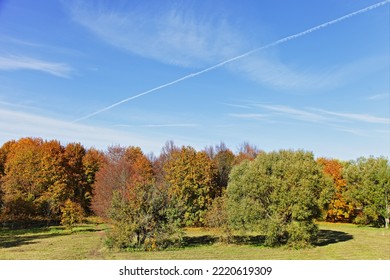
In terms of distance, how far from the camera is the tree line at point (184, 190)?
20562 millimetres

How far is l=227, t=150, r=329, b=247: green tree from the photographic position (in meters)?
20.4

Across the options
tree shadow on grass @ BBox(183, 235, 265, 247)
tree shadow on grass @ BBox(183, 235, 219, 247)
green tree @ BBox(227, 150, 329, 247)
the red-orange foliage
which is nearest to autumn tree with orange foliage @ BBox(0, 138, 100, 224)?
the red-orange foliage

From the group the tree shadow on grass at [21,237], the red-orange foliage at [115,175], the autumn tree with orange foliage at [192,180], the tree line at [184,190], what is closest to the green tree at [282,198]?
the tree line at [184,190]

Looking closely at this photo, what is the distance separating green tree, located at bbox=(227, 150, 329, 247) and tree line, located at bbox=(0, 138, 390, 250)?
0.06m

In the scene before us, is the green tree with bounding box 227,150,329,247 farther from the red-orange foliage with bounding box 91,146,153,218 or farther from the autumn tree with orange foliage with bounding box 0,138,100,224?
the autumn tree with orange foliage with bounding box 0,138,100,224

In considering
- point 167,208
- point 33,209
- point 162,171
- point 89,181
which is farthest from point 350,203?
point 33,209

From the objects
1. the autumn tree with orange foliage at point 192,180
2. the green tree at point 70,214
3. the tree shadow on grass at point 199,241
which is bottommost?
the tree shadow on grass at point 199,241

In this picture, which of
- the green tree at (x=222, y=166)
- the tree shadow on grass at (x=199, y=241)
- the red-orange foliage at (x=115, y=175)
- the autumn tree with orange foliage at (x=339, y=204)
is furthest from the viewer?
the autumn tree with orange foliage at (x=339, y=204)

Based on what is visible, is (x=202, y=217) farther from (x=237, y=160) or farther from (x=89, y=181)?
(x=89, y=181)

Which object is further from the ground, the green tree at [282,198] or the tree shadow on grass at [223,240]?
the green tree at [282,198]

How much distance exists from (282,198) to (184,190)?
1703cm

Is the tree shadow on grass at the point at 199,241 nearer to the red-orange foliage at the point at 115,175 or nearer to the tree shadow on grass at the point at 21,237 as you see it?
the red-orange foliage at the point at 115,175

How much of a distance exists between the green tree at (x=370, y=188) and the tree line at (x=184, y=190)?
0.11 meters

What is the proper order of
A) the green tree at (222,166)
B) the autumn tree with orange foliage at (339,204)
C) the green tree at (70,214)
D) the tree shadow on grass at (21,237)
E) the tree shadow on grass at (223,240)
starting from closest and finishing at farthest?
1. the tree shadow on grass at (223,240)
2. the tree shadow on grass at (21,237)
3. the green tree at (70,214)
4. the green tree at (222,166)
5. the autumn tree with orange foliage at (339,204)
